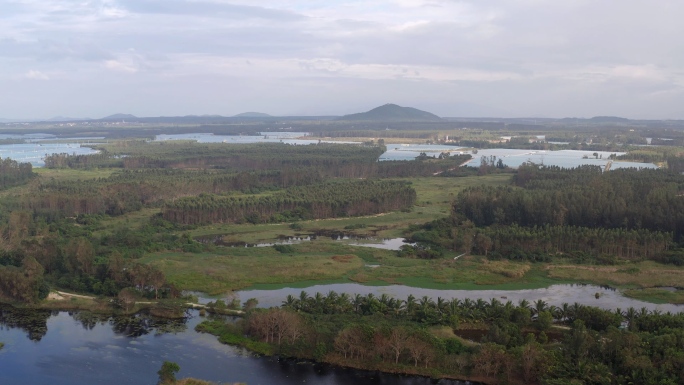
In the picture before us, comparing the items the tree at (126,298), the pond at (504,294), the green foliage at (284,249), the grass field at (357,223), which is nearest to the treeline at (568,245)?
the pond at (504,294)

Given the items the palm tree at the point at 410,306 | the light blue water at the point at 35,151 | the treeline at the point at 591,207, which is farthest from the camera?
the light blue water at the point at 35,151

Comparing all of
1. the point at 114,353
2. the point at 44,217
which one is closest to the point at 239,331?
the point at 114,353

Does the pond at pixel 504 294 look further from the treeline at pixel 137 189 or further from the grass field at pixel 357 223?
the treeline at pixel 137 189

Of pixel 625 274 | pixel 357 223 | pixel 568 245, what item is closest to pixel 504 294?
pixel 625 274

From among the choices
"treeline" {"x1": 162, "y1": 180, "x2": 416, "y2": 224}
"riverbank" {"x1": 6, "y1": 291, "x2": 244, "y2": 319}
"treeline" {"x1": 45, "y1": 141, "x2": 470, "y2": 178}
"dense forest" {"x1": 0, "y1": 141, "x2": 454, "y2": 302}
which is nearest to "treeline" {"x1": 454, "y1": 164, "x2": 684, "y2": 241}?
"treeline" {"x1": 162, "y1": 180, "x2": 416, "y2": 224}

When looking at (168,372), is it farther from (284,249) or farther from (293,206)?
(293,206)

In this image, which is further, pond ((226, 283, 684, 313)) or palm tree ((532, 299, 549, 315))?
pond ((226, 283, 684, 313))

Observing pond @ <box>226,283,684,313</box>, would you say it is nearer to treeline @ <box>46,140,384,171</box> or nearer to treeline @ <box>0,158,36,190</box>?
treeline @ <box>0,158,36,190</box>
